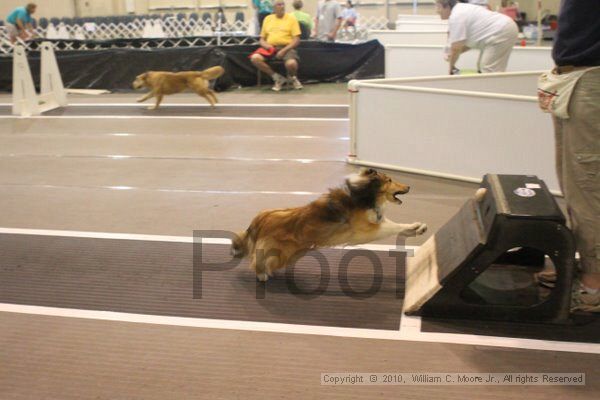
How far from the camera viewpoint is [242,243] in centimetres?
339

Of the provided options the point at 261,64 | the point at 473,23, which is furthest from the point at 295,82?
the point at 473,23

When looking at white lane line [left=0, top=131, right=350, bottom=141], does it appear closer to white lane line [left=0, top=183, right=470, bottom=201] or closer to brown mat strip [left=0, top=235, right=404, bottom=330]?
white lane line [left=0, top=183, right=470, bottom=201]

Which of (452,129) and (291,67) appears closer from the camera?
(452,129)

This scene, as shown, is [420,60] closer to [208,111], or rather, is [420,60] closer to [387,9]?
[208,111]

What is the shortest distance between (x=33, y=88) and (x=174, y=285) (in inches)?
279


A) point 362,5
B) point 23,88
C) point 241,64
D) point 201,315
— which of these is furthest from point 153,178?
point 362,5

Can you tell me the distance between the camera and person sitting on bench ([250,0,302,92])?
10367 mm

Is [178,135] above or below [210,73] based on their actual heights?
below

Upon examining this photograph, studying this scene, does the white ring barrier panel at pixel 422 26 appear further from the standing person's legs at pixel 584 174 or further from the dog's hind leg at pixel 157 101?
the standing person's legs at pixel 584 174

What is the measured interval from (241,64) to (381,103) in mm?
6108

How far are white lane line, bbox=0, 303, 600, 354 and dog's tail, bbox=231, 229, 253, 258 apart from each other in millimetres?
482

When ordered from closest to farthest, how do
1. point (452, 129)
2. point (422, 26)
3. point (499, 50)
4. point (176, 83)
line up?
point (452, 129)
point (499, 50)
point (176, 83)
point (422, 26)

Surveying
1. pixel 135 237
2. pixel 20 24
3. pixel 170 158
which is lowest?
pixel 135 237

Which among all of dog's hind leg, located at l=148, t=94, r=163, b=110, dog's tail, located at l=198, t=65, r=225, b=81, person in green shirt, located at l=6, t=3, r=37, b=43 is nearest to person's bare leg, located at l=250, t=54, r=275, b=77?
dog's tail, located at l=198, t=65, r=225, b=81
